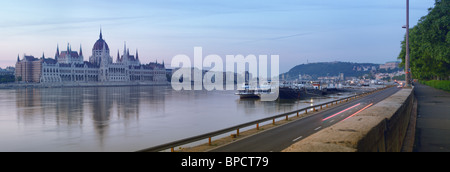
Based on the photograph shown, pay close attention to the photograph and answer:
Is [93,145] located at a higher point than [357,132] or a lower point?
lower

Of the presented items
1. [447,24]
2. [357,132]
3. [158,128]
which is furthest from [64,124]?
[447,24]

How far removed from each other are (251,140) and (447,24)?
37.2 m

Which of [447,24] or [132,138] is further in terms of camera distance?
[447,24]

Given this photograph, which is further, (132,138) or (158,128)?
(158,128)

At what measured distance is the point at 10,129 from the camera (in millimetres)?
39844
